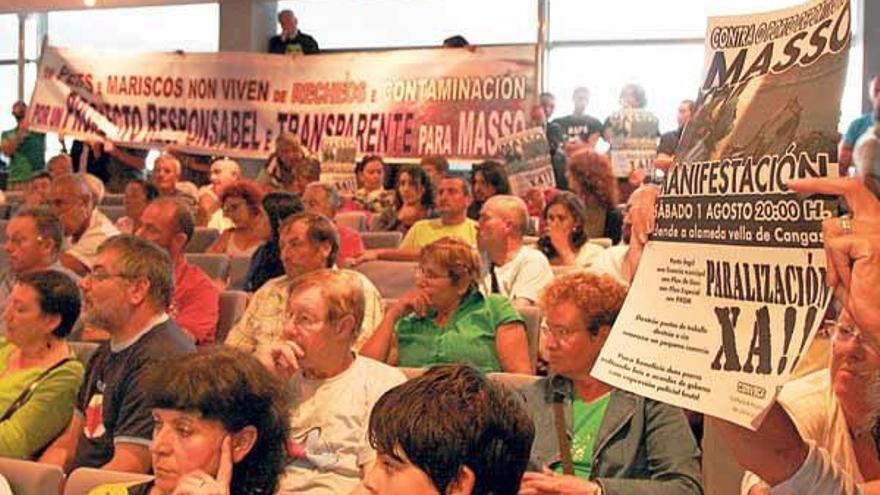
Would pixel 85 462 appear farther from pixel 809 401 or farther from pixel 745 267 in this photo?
pixel 745 267

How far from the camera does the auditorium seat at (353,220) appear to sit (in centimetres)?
771

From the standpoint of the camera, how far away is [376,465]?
200 cm

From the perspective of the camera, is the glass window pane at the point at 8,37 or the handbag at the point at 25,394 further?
the glass window pane at the point at 8,37

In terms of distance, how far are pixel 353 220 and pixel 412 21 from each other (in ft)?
16.4

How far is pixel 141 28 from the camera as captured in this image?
14.0 m

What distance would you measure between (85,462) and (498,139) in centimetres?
559

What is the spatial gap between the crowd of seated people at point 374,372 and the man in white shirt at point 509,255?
0.01 metres

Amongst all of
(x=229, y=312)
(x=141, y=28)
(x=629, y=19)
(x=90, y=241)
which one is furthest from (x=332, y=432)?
(x=141, y=28)

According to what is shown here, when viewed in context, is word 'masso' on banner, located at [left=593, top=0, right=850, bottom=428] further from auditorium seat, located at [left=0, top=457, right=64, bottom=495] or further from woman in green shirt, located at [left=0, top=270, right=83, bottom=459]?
woman in green shirt, located at [left=0, top=270, right=83, bottom=459]

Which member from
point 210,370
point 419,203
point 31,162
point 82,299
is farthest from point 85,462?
point 31,162

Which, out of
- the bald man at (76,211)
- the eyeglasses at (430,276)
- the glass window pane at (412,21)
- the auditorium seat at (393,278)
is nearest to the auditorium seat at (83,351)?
the eyeglasses at (430,276)

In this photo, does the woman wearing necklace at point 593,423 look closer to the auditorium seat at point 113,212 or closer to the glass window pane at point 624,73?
the auditorium seat at point 113,212

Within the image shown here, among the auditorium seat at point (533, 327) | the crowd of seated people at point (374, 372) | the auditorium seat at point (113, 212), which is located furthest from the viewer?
the auditorium seat at point (113, 212)

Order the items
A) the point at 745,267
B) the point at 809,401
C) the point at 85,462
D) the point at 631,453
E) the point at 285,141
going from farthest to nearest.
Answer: the point at 285,141, the point at 85,462, the point at 631,453, the point at 809,401, the point at 745,267
